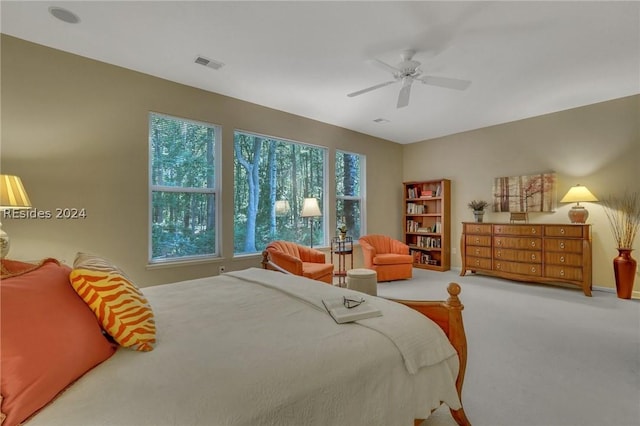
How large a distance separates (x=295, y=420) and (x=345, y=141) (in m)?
5.23

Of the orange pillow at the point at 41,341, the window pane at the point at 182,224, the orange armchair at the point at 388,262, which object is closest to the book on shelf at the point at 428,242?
the orange armchair at the point at 388,262

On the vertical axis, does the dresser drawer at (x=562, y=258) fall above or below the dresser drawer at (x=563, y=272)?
above

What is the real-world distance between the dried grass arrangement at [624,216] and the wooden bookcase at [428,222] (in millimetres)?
2388

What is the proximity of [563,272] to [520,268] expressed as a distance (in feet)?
1.77

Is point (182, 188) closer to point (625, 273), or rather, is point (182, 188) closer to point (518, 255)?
point (518, 255)

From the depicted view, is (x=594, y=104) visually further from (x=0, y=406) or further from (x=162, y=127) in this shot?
(x=0, y=406)

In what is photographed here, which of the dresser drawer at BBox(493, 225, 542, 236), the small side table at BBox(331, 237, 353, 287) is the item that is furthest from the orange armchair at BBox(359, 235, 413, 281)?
the dresser drawer at BBox(493, 225, 542, 236)

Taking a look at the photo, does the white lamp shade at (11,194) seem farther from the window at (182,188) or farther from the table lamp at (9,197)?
the window at (182,188)

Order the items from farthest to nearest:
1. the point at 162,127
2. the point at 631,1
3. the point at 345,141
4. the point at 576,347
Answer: the point at 345,141
the point at 162,127
the point at 576,347
the point at 631,1

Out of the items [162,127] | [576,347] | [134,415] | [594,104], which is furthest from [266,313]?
[594,104]

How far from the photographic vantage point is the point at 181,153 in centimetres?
386

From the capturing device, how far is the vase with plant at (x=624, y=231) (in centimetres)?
402

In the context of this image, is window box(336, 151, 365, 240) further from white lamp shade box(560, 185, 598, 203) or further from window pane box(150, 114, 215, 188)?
white lamp shade box(560, 185, 598, 203)

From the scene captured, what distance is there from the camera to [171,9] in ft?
7.72
